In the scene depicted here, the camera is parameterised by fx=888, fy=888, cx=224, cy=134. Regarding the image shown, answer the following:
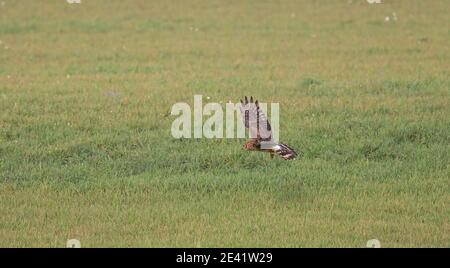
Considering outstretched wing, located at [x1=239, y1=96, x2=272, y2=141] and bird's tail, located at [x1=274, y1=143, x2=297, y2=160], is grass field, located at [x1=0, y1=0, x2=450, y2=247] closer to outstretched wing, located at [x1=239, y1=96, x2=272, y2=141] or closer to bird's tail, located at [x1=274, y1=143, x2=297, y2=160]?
bird's tail, located at [x1=274, y1=143, x2=297, y2=160]

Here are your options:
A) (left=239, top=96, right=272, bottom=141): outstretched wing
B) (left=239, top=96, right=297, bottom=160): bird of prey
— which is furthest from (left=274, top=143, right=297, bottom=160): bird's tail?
(left=239, top=96, right=272, bottom=141): outstretched wing

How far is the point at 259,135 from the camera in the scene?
9.55 metres

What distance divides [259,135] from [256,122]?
0.16m

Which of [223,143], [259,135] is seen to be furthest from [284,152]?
[223,143]

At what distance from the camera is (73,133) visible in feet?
35.0

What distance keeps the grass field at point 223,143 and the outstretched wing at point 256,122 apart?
0.27 metres

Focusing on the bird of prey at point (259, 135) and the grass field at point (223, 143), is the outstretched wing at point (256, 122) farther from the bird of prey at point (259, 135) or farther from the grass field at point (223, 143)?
the grass field at point (223, 143)

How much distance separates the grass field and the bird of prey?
0.12 m

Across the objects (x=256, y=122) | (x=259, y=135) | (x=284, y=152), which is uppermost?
(x=256, y=122)

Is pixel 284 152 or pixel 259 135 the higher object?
pixel 259 135

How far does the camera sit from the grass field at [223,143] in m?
7.86

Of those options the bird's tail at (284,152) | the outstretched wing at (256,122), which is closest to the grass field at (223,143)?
the bird's tail at (284,152)

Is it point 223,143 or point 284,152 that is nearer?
point 284,152

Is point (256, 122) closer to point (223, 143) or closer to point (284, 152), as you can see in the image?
point (284, 152)
